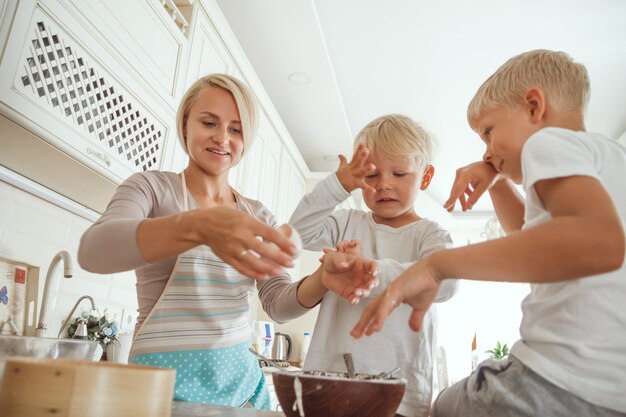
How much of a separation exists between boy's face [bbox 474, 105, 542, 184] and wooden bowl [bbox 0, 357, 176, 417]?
2.25 ft

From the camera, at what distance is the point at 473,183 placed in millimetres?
955

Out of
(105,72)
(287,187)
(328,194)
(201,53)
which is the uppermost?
(201,53)

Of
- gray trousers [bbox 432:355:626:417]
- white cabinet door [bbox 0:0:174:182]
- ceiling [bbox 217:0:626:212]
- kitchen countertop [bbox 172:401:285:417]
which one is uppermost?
ceiling [bbox 217:0:626:212]

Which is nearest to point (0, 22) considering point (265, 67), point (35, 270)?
point (35, 270)

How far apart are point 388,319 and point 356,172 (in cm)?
30

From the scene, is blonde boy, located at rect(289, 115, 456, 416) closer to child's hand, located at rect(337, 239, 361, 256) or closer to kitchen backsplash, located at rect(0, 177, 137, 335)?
child's hand, located at rect(337, 239, 361, 256)

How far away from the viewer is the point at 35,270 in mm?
1467

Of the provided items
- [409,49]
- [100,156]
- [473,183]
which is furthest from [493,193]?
[409,49]

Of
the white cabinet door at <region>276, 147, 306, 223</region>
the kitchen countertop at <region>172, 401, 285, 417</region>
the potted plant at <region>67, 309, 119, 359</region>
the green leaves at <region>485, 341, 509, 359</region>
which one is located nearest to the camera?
the kitchen countertop at <region>172, 401, 285, 417</region>

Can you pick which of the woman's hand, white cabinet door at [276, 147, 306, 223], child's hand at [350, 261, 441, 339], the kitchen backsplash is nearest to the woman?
the woman's hand

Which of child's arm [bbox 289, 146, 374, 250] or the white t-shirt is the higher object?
child's arm [bbox 289, 146, 374, 250]

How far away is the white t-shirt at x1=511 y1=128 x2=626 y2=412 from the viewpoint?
53cm

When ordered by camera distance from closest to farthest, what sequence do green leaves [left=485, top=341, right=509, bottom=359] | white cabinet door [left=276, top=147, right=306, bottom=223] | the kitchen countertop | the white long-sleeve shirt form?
the kitchen countertop
the white long-sleeve shirt
white cabinet door [left=276, top=147, right=306, bottom=223]
green leaves [left=485, top=341, right=509, bottom=359]

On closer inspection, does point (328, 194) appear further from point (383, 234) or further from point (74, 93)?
point (74, 93)
